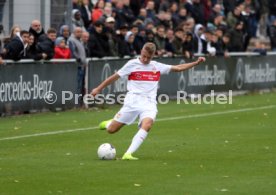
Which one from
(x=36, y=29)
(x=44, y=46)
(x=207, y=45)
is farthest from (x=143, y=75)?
(x=207, y=45)

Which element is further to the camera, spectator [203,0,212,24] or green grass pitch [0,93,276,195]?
spectator [203,0,212,24]

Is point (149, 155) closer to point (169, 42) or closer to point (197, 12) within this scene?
→ point (169, 42)

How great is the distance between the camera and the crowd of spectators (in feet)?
83.4

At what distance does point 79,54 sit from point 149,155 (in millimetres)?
10266

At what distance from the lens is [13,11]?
26641 mm

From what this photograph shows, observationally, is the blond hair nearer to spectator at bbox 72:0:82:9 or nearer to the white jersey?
the white jersey

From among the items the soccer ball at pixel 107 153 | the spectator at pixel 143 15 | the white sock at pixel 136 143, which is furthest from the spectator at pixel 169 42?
the soccer ball at pixel 107 153

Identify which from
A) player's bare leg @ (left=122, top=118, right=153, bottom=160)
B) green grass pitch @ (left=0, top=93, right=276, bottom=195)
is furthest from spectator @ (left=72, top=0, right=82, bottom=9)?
player's bare leg @ (left=122, top=118, right=153, bottom=160)

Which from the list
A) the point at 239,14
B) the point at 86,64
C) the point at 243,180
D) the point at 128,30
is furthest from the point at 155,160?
the point at 239,14

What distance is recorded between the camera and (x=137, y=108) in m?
16.4

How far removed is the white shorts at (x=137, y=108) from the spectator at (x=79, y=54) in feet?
33.4

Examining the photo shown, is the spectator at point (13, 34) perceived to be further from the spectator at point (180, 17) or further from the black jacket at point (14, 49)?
the spectator at point (180, 17)

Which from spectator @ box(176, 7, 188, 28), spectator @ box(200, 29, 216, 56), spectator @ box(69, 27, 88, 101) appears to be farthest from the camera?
spectator @ box(176, 7, 188, 28)

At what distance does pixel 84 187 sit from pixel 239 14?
26.5 meters
